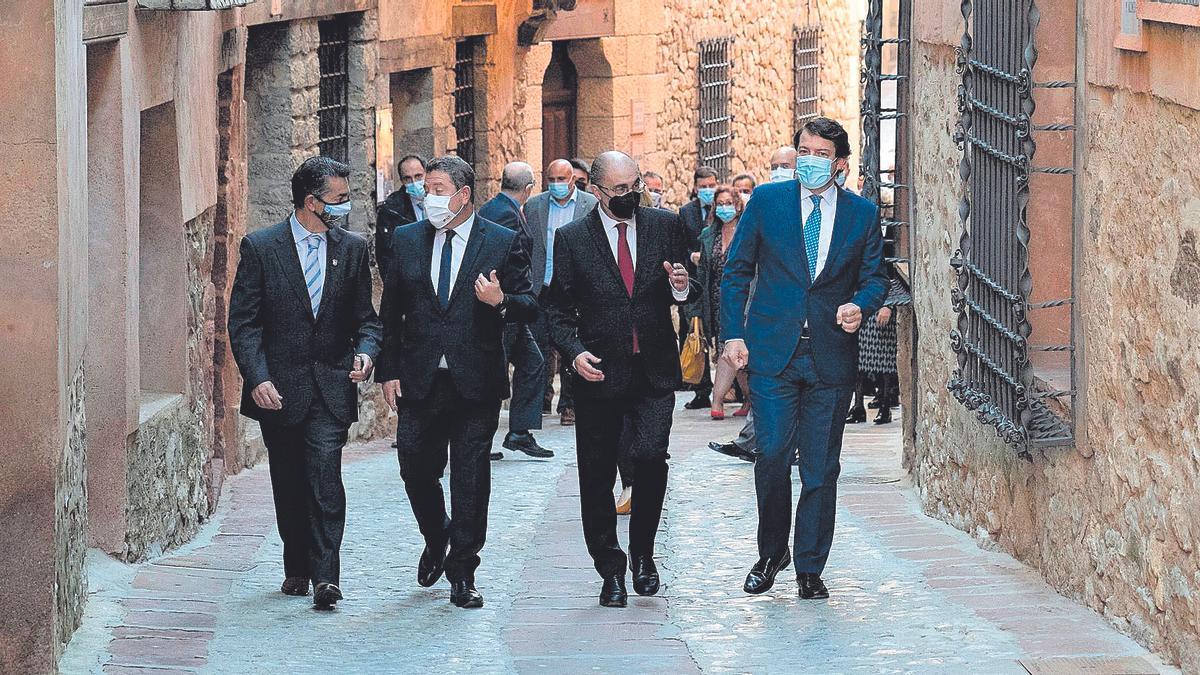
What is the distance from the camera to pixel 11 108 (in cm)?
587

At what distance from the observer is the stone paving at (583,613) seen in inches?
242

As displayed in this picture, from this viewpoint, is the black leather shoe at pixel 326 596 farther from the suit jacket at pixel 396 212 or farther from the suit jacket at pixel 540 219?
the suit jacket at pixel 540 219

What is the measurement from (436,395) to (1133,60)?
2.74m

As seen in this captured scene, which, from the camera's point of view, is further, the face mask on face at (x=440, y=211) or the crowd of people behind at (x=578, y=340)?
the face mask on face at (x=440, y=211)

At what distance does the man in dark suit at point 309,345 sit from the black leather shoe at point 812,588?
169cm

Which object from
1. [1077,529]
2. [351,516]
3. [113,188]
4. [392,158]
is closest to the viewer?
[1077,529]

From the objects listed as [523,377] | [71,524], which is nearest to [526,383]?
[523,377]

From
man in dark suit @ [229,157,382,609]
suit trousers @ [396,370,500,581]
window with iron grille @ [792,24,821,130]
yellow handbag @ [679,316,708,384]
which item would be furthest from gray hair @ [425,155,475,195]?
window with iron grille @ [792,24,821,130]

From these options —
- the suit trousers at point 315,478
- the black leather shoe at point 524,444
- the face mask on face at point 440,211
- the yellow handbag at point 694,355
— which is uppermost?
the face mask on face at point 440,211

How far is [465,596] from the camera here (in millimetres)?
7203

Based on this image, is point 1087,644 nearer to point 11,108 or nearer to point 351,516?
point 11,108

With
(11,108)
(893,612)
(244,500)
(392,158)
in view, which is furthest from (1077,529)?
(392,158)

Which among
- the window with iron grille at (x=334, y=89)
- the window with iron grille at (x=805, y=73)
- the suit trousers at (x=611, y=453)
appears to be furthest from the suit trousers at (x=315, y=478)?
the window with iron grille at (x=805, y=73)

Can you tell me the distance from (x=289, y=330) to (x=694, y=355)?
658 cm
